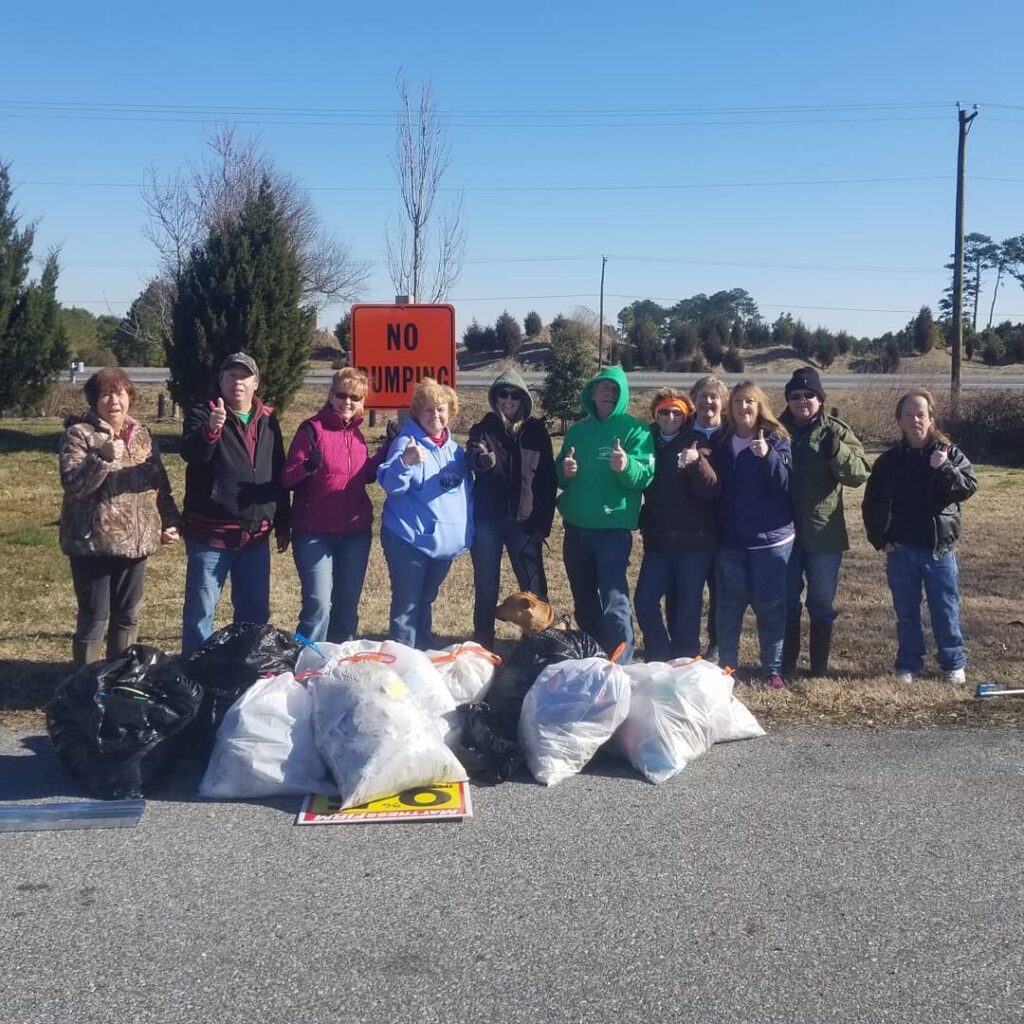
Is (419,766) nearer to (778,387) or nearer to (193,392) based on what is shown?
(193,392)

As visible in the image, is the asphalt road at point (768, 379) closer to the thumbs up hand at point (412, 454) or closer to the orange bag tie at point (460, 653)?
the thumbs up hand at point (412, 454)

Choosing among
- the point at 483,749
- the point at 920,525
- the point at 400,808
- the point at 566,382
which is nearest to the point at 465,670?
the point at 483,749

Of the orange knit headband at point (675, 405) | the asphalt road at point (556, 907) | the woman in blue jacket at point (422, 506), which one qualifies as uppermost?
the orange knit headband at point (675, 405)

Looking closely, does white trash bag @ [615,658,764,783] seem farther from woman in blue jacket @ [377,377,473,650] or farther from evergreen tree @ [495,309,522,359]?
evergreen tree @ [495,309,522,359]

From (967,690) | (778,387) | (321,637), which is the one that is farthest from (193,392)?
(778,387)

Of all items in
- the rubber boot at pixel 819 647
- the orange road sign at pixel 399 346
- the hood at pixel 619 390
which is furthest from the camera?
the orange road sign at pixel 399 346

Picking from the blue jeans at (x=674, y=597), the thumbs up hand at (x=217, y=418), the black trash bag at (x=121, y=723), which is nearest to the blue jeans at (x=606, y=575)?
the blue jeans at (x=674, y=597)

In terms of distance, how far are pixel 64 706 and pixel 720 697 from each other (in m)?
2.85

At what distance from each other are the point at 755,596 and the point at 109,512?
3427mm

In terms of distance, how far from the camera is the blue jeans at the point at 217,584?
5.78m

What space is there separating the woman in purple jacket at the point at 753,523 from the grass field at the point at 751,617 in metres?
0.38

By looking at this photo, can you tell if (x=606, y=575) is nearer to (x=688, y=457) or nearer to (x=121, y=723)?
(x=688, y=457)

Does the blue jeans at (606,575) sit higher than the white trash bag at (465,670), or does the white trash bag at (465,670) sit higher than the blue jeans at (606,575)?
the blue jeans at (606,575)

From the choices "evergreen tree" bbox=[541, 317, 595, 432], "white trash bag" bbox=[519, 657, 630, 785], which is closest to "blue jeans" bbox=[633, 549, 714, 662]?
"white trash bag" bbox=[519, 657, 630, 785]
